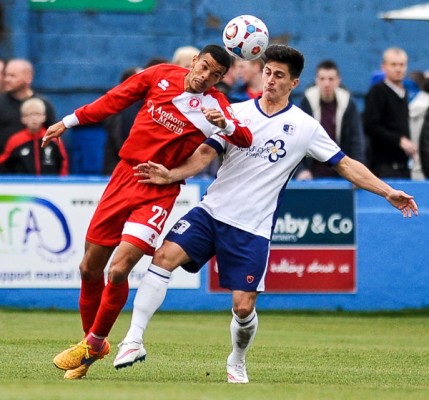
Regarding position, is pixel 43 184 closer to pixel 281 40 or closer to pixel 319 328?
pixel 319 328

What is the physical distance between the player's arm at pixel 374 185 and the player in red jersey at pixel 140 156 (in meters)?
0.73

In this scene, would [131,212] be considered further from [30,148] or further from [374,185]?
[30,148]

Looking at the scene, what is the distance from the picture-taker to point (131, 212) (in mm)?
9156

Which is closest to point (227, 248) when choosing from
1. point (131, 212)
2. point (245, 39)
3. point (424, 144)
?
point (131, 212)

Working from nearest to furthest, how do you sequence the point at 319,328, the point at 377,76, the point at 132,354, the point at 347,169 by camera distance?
the point at 132,354, the point at 347,169, the point at 319,328, the point at 377,76

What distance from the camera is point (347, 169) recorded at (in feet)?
30.3

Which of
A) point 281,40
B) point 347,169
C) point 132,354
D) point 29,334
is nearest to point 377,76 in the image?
point 281,40

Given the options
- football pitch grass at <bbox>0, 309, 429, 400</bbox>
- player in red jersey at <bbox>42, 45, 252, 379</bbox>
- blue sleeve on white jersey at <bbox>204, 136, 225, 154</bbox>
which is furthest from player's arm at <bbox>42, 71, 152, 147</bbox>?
football pitch grass at <bbox>0, 309, 429, 400</bbox>

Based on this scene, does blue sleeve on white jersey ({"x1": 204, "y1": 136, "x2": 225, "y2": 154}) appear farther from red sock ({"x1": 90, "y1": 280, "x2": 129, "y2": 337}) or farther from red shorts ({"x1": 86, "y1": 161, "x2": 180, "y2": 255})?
red sock ({"x1": 90, "y1": 280, "x2": 129, "y2": 337})

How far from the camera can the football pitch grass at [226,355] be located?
26.5 ft

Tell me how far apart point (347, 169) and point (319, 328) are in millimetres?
4153

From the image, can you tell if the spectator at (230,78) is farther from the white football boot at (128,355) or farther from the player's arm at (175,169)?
the white football boot at (128,355)

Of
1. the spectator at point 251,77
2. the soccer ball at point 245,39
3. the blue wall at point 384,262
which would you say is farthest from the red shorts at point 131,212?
the spectator at point 251,77

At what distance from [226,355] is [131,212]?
2191 millimetres
